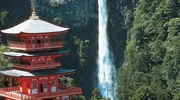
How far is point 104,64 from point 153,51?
19.4 m

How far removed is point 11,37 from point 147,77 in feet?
104

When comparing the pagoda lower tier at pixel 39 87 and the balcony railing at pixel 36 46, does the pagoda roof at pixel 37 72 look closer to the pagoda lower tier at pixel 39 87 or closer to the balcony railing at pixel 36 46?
the pagoda lower tier at pixel 39 87

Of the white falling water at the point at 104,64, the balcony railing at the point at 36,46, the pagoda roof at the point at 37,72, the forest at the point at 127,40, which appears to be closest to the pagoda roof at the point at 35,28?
the balcony railing at the point at 36,46

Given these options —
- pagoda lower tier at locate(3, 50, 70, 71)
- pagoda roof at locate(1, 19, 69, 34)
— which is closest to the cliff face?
pagoda roof at locate(1, 19, 69, 34)

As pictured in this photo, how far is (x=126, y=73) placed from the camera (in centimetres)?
8462

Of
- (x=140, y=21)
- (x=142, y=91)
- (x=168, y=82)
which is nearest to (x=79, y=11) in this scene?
(x=140, y=21)

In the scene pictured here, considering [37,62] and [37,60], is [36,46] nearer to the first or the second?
[37,60]

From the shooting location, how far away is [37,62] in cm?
5019

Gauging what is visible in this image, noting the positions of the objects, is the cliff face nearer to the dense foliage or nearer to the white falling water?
the white falling water

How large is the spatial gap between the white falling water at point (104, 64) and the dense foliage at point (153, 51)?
8292mm

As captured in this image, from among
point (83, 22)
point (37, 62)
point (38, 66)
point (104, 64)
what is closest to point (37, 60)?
point (37, 62)

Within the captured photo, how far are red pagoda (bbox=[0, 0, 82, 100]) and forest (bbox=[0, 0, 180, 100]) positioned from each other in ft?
36.7

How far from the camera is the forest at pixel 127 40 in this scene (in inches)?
3086

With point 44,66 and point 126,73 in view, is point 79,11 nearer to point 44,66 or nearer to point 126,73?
point 126,73
